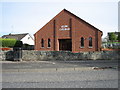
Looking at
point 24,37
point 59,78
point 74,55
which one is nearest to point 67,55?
point 74,55

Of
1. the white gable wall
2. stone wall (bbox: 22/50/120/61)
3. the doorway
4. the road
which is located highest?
the white gable wall

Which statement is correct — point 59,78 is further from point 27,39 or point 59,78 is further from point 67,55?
point 27,39

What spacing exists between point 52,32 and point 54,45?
271 cm

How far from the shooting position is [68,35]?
31.3 metres

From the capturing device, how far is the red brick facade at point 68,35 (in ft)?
98.4

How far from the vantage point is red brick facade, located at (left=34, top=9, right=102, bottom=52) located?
30.0 meters

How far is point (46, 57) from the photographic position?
18234 millimetres

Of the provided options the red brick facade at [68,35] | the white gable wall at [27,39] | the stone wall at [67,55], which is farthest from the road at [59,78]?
the white gable wall at [27,39]

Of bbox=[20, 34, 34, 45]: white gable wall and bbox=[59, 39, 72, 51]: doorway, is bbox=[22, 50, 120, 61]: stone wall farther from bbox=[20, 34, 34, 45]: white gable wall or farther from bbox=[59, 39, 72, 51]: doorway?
bbox=[20, 34, 34, 45]: white gable wall

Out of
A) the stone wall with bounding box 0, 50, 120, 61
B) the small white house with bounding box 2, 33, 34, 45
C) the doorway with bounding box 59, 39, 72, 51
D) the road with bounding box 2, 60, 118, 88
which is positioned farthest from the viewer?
the small white house with bounding box 2, 33, 34, 45

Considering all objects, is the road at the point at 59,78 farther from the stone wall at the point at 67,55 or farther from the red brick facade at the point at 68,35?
the red brick facade at the point at 68,35

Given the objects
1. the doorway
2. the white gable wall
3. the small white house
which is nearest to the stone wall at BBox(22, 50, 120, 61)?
the doorway

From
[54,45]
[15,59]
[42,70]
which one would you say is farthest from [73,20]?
[42,70]

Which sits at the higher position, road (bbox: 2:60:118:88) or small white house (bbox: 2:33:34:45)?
small white house (bbox: 2:33:34:45)
